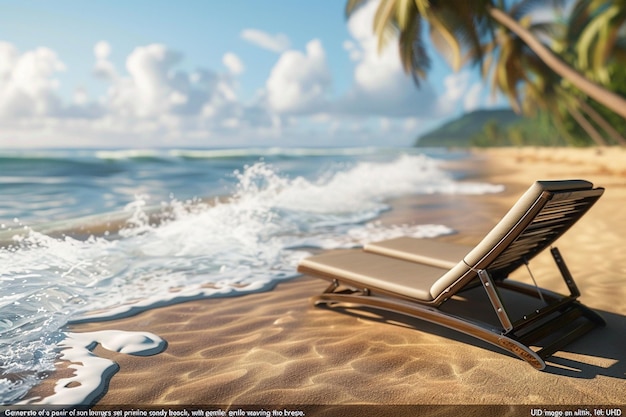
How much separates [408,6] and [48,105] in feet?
154

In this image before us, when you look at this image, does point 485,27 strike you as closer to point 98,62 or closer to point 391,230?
point 391,230

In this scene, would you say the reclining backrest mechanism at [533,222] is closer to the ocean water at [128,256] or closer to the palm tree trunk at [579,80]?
the ocean water at [128,256]

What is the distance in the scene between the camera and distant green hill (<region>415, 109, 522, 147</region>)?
165 metres

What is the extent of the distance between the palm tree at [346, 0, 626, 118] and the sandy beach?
281 inches

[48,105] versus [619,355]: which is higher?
[48,105]

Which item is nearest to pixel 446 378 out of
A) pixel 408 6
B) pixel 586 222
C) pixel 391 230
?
pixel 391 230

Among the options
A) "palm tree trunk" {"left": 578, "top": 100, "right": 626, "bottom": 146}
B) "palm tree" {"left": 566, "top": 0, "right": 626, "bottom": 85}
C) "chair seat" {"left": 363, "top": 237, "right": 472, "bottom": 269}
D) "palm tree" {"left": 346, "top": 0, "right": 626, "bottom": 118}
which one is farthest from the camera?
"palm tree trunk" {"left": 578, "top": 100, "right": 626, "bottom": 146}

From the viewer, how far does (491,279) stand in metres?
2.83

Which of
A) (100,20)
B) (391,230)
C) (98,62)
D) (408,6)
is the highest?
(100,20)

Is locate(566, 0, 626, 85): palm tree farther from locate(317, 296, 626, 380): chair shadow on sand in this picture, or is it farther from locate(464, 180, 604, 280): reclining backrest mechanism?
locate(317, 296, 626, 380): chair shadow on sand

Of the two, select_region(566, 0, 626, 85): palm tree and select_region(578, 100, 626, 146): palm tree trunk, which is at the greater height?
select_region(566, 0, 626, 85): palm tree

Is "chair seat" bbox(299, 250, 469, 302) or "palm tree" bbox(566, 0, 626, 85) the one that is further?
"palm tree" bbox(566, 0, 626, 85)

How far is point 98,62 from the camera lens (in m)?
57.3

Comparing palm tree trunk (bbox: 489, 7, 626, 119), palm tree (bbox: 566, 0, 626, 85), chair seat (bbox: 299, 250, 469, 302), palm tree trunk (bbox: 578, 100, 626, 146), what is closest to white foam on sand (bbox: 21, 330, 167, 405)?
chair seat (bbox: 299, 250, 469, 302)
